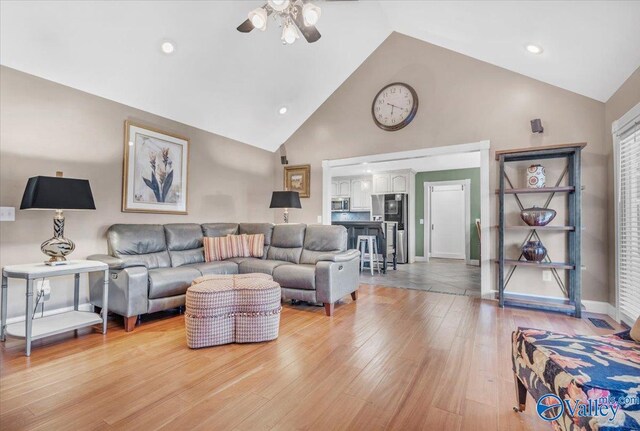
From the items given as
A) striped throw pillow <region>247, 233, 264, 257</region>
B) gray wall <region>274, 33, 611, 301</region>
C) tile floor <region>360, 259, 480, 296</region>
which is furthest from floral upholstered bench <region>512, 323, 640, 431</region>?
striped throw pillow <region>247, 233, 264, 257</region>

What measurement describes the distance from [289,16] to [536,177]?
3.24m

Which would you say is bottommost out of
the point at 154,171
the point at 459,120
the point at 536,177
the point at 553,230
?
the point at 553,230

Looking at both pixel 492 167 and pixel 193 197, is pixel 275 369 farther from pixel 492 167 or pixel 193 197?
pixel 492 167

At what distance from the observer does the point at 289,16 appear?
2564 millimetres

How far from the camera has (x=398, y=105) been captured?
4609mm

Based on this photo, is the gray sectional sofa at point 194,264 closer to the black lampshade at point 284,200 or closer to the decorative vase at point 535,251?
the black lampshade at point 284,200

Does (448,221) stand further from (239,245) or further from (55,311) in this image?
(55,311)

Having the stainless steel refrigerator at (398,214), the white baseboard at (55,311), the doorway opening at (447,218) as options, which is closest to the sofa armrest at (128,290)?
the white baseboard at (55,311)

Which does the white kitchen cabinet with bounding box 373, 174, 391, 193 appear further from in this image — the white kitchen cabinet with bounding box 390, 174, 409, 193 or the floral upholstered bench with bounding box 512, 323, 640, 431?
the floral upholstered bench with bounding box 512, 323, 640, 431

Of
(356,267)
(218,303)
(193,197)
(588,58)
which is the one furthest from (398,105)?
(218,303)

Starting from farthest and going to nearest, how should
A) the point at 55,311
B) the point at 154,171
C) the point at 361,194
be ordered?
the point at 361,194, the point at 154,171, the point at 55,311


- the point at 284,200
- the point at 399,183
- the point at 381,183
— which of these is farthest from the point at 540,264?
the point at 381,183

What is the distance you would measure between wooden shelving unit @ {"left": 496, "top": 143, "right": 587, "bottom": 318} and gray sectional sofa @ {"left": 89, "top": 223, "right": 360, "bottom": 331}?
1.85m

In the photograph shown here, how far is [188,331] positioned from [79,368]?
70cm
